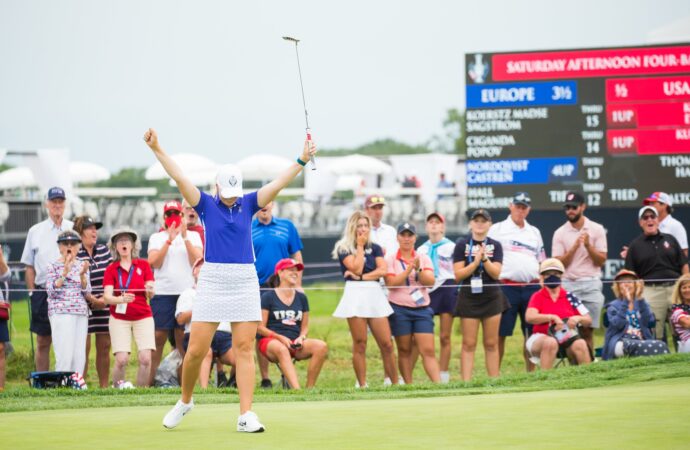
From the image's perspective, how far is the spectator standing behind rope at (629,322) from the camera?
12875 mm

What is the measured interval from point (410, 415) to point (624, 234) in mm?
9833

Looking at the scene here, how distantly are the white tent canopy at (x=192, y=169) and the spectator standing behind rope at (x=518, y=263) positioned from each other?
79.2 feet

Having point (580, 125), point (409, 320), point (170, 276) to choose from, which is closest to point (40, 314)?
point (170, 276)

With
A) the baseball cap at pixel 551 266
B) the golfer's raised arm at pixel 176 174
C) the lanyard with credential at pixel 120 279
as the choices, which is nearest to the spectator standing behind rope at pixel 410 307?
the baseball cap at pixel 551 266

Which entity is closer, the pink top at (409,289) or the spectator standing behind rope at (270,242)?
the pink top at (409,289)

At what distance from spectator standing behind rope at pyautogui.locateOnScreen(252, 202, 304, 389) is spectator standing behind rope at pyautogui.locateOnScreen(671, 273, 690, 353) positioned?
4341 millimetres

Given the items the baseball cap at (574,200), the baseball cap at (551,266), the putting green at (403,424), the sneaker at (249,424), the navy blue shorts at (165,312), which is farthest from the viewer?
the baseball cap at (574,200)

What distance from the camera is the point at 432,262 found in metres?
14.0

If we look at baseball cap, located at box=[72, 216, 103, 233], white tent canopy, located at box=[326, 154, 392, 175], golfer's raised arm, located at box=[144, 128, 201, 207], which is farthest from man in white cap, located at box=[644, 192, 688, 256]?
white tent canopy, located at box=[326, 154, 392, 175]

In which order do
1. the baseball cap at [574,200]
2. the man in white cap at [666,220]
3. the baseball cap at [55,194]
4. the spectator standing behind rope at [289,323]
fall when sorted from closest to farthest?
the spectator standing behind rope at [289,323], the baseball cap at [55,194], the baseball cap at [574,200], the man in white cap at [666,220]

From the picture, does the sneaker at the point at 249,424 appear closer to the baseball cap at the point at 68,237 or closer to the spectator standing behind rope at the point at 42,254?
the baseball cap at the point at 68,237

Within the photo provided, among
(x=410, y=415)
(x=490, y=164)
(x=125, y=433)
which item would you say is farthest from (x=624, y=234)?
(x=125, y=433)

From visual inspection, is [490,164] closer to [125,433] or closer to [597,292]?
[597,292]

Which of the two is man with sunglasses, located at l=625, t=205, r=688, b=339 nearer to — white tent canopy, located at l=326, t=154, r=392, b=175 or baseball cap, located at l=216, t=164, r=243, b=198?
baseball cap, located at l=216, t=164, r=243, b=198
